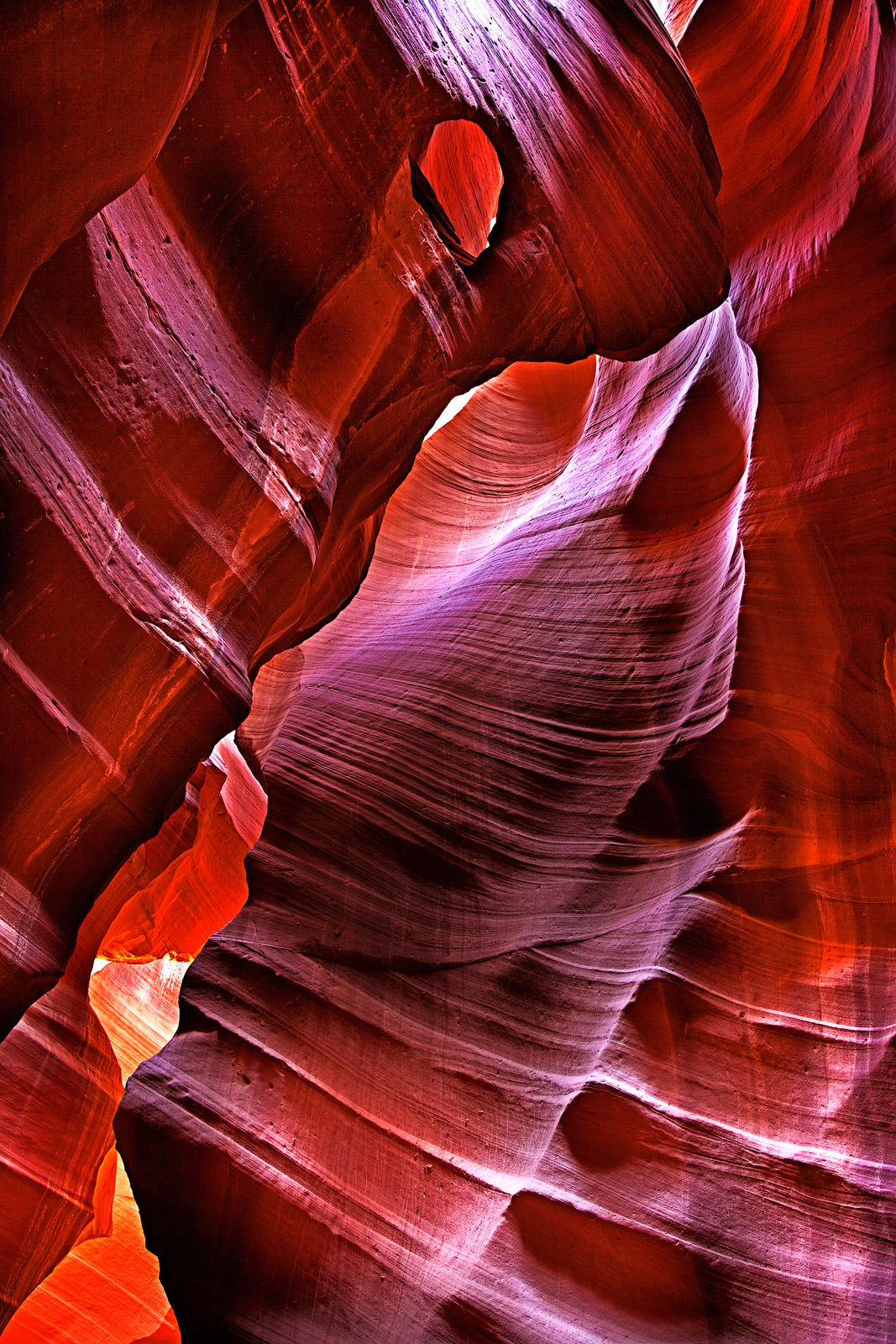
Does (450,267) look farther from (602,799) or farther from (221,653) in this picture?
(602,799)

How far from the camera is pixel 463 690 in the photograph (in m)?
4.40

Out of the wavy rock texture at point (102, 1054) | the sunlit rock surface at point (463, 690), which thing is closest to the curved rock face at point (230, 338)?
the sunlit rock surface at point (463, 690)

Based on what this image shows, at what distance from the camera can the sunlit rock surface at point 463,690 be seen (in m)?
2.28

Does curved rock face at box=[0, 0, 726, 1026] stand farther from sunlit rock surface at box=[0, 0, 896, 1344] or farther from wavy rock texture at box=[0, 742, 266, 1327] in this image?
wavy rock texture at box=[0, 742, 266, 1327]

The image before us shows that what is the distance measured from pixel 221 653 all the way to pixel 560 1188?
2046mm

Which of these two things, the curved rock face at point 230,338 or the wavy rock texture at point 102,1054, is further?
the wavy rock texture at point 102,1054

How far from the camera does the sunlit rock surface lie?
228 cm

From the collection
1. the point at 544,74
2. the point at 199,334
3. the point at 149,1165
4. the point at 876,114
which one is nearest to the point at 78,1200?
the point at 149,1165

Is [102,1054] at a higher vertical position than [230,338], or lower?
lower

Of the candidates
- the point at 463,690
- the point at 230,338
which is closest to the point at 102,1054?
the point at 463,690

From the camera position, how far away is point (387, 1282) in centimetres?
314

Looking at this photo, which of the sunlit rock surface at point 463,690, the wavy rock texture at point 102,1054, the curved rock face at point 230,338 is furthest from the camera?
the wavy rock texture at point 102,1054

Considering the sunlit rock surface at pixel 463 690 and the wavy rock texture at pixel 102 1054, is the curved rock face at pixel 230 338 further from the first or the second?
the wavy rock texture at pixel 102 1054

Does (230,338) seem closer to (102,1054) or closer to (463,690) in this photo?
(463,690)
